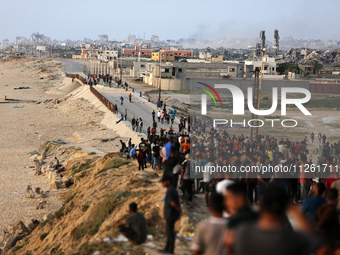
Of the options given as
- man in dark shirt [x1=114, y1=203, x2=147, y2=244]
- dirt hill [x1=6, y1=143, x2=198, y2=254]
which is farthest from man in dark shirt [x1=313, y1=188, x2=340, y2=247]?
man in dark shirt [x1=114, y1=203, x2=147, y2=244]

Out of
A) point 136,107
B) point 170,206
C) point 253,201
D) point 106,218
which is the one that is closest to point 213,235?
point 170,206

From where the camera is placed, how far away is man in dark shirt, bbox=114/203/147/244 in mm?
8055

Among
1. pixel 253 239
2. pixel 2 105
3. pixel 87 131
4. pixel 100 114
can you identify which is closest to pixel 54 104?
pixel 2 105

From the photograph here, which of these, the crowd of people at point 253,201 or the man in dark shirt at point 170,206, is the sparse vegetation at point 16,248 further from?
the man in dark shirt at point 170,206

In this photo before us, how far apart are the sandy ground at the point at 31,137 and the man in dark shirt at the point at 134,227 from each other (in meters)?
10.6

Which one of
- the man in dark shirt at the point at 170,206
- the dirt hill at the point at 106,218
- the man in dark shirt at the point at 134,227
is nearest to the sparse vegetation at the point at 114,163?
the dirt hill at the point at 106,218

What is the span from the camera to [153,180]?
1294cm

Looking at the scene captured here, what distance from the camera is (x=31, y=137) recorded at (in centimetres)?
3800

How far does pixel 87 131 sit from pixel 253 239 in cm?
3491

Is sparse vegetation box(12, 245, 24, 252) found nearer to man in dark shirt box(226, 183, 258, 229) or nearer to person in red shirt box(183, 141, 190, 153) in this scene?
person in red shirt box(183, 141, 190, 153)

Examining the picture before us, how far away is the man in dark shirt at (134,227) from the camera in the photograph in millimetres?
8055

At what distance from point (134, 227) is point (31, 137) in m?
31.6

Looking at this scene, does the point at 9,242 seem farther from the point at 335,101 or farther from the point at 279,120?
the point at 335,101

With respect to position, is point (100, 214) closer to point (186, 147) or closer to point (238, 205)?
point (186, 147)
